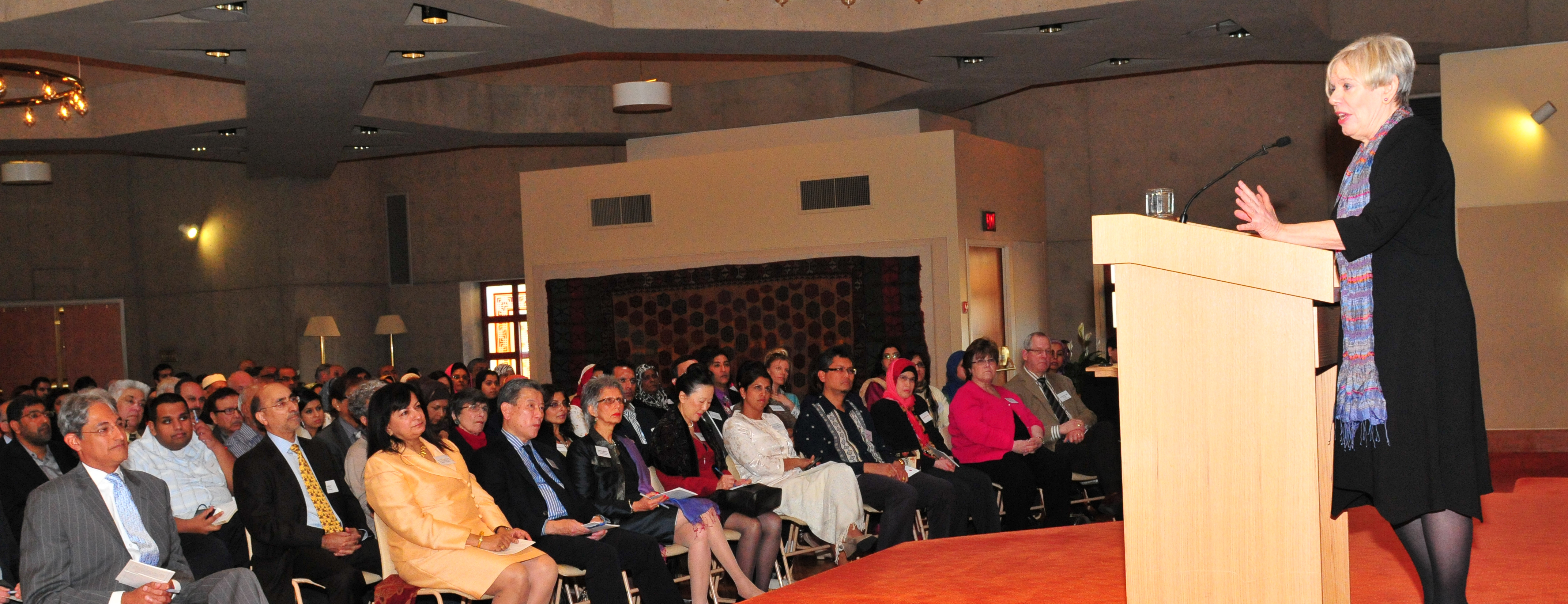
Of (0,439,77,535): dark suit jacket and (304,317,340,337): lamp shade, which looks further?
(304,317,340,337): lamp shade

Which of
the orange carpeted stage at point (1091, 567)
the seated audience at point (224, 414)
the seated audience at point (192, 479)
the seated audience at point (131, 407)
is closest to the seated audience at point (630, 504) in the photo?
the orange carpeted stage at point (1091, 567)

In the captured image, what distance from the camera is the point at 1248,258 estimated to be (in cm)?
203

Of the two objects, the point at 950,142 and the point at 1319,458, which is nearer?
the point at 1319,458

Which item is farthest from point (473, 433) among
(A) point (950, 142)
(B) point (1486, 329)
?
(B) point (1486, 329)

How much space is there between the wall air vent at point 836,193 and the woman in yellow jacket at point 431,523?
7.25 metres

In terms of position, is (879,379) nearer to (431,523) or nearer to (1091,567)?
(1091,567)

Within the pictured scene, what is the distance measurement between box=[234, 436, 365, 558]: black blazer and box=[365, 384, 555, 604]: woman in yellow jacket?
452mm

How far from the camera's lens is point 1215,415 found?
6.66 ft

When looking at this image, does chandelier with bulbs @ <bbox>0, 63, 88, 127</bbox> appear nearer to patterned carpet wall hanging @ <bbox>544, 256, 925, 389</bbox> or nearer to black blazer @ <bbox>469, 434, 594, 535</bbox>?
patterned carpet wall hanging @ <bbox>544, 256, 925, 389</bbox>

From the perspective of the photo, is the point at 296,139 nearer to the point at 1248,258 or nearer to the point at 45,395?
the point at 45,395

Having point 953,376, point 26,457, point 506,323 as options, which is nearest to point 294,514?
point 26,457

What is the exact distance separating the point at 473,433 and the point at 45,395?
5079 millimetres

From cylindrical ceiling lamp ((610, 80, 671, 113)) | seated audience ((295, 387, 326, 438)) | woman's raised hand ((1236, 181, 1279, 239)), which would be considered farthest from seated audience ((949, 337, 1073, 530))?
cylindrical ceiling lamp ((610, 80, 671, 113))

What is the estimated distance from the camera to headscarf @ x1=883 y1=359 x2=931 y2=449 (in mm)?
7355
